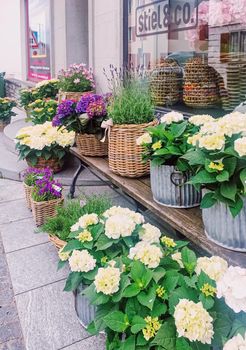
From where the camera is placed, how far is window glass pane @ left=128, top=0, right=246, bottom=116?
2598 millimetres

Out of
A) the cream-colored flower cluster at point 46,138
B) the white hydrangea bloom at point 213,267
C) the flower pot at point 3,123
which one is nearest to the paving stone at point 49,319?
the white hydrangea bloom at point 213,267

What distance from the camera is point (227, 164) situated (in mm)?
1417

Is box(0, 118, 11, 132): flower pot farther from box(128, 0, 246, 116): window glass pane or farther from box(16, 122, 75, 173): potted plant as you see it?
box(128, 0, 246, 116): window glass pane

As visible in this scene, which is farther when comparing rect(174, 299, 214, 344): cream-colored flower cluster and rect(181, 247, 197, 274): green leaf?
rect(181, 247, 197, 274): green leaf

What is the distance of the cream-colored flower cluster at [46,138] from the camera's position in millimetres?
3529

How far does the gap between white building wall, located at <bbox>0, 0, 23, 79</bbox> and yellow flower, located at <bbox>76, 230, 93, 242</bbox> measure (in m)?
8.36

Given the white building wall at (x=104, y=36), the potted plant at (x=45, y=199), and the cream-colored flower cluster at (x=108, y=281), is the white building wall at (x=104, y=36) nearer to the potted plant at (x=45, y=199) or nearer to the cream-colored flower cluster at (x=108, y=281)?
the potted plant at (x=45, y=199)

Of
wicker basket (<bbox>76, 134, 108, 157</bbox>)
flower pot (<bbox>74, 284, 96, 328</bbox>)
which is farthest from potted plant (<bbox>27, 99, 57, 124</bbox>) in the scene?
flower pot (<bbox>74, 284, 96, 328</bbox>)

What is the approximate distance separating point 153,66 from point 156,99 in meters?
0.45

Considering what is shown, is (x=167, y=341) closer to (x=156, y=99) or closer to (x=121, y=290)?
(x=121, y=290)

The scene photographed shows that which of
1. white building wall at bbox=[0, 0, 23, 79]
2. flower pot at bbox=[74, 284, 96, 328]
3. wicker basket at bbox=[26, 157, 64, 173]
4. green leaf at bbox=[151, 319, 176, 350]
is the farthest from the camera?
white building wall at bbox=[0, 0, 23, 79]

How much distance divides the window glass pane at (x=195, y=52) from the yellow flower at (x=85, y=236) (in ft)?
4.86

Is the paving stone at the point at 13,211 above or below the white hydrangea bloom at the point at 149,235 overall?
below

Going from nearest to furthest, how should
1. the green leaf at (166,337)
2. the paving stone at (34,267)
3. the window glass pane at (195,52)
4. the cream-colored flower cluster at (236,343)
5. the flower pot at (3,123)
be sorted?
the cream-colored flower cluster at (236,343) → the green leaf at (166,337) → the paving stone at (34,267) → the window glass pane at (195,52) → the flower pot at (3,123)
